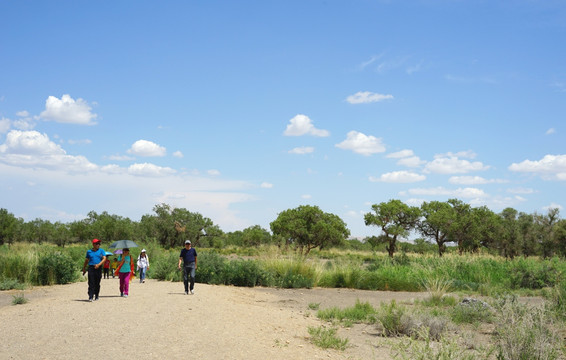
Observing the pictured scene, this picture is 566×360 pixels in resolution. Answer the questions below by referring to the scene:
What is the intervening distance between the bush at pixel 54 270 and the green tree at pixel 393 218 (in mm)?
35126

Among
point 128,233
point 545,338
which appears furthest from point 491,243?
point 545,338

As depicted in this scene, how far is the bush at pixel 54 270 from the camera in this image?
64.7 feet

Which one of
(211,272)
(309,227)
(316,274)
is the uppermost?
(309,227)

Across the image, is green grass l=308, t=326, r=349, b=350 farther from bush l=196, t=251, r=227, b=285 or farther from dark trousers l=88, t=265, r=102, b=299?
bush l=196, t=251, r=227, b=285

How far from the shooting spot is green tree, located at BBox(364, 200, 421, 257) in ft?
164

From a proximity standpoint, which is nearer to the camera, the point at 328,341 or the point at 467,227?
the point at 328,341

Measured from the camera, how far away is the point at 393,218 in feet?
167

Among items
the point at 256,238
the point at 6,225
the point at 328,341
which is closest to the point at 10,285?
the point at 328,341

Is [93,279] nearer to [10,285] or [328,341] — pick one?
[10,285]

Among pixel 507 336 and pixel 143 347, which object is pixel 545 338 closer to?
pixel 507 336

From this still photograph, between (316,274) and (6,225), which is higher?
(6,225)

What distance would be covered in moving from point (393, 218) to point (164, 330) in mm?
43430

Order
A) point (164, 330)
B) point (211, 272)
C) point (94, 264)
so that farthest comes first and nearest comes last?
point (211, 272) → point (94, 264) → point (164, 330)

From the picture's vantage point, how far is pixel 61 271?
65.1 feet
